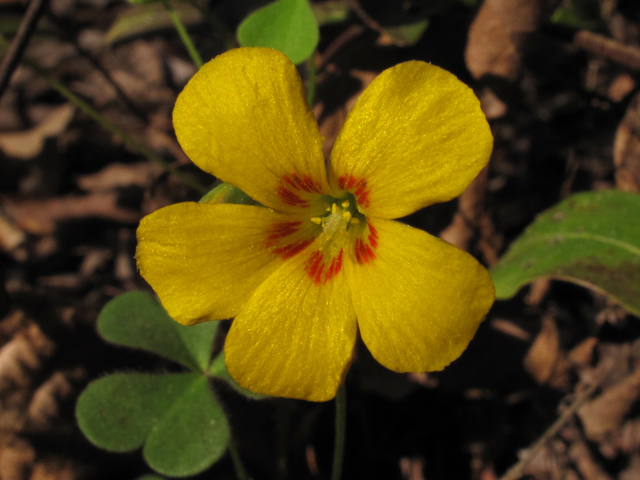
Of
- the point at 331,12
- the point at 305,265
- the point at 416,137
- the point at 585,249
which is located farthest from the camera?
the point at 331,12

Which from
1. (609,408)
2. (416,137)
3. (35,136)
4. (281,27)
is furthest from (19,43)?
(609,408)

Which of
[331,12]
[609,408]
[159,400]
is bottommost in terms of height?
[609,408]

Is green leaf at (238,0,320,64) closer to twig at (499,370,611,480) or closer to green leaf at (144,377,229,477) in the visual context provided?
green leaf at (144,377,229,477)

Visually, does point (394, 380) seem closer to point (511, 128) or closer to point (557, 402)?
point (557, 402)

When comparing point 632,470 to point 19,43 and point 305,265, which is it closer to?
point 305,265

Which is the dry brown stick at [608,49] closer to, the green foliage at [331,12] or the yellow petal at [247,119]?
the green foliage at [331,12]

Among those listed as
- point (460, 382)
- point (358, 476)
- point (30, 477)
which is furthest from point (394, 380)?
point (30, 477)

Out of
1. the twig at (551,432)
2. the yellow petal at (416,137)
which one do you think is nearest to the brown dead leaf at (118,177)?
the yellow petal at (416,137)
